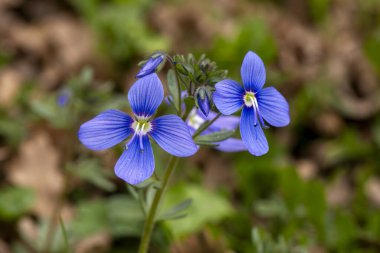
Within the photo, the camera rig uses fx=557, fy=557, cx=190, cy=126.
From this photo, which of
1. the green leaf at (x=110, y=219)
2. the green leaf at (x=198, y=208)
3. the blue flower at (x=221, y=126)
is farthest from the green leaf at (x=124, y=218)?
the blue flower at (x=221, y=126)

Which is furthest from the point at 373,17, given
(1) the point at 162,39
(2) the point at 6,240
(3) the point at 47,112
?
(2) the point at 6,240

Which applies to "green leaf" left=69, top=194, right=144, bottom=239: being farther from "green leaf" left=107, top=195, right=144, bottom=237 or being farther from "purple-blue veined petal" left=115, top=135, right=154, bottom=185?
"purple-blue veined petal" left=115, top=135, right=154, bottom=185

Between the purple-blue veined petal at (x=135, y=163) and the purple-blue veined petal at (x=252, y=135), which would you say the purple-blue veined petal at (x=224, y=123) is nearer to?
the purple-blue veined petal at (x=252, y=135)

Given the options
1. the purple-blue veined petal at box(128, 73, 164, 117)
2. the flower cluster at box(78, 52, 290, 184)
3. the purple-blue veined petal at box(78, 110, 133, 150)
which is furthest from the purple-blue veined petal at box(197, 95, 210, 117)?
the purple-blue veined petal at box(78, 110, 133, 150)

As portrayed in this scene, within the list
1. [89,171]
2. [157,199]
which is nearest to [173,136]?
[157,199]

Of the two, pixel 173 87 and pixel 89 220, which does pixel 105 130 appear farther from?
pixel 89 220

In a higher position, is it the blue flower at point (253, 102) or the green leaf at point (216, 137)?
the blue flower at point (253, 102)

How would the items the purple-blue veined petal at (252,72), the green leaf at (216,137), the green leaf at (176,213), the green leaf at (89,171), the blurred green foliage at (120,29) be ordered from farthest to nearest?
1. the blurred green foliage at (120,29)
2. the green leaf at (89,171)
3. the green leaf at (176,213)
4. the green leaf at (216,137)
5. the purple-blue veined petal at (252,72)
